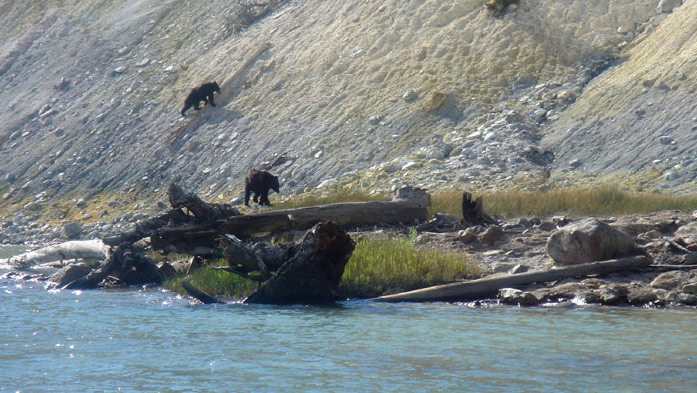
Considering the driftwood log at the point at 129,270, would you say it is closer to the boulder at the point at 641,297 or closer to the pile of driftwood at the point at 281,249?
the pile of driftwood at the point at 281,249

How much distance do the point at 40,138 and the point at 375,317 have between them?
26529 millimetres

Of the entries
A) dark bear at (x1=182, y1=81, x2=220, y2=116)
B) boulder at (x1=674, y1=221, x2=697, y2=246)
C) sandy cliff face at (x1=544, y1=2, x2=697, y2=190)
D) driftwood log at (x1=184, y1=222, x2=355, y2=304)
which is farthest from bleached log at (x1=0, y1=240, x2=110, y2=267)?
A: dark bear at (x1=182, y1=81, x2=220, y2=116)

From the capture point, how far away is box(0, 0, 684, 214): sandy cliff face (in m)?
22.3

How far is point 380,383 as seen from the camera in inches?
261

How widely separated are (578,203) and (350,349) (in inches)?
343

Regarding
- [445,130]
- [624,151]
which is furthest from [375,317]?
[445,130]

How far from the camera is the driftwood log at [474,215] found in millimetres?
13531

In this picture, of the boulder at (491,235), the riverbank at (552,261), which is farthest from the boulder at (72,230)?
the boulder at (491,235)

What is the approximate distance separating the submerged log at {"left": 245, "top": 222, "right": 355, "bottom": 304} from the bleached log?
5.93 m

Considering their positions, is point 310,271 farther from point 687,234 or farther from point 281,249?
point 687,234

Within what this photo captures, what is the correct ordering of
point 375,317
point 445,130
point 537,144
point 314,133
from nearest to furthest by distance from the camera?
point 375,317 → point 537,144 → point 445,130 → point 314,133

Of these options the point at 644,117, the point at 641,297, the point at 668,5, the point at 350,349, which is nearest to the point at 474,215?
the point at 641,297

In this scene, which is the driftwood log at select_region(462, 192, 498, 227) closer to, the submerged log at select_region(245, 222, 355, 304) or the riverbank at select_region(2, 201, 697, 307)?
the riverbank at select_region(2, 201, 697, 307)

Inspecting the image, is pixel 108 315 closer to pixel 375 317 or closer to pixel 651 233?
pixel 375 317
